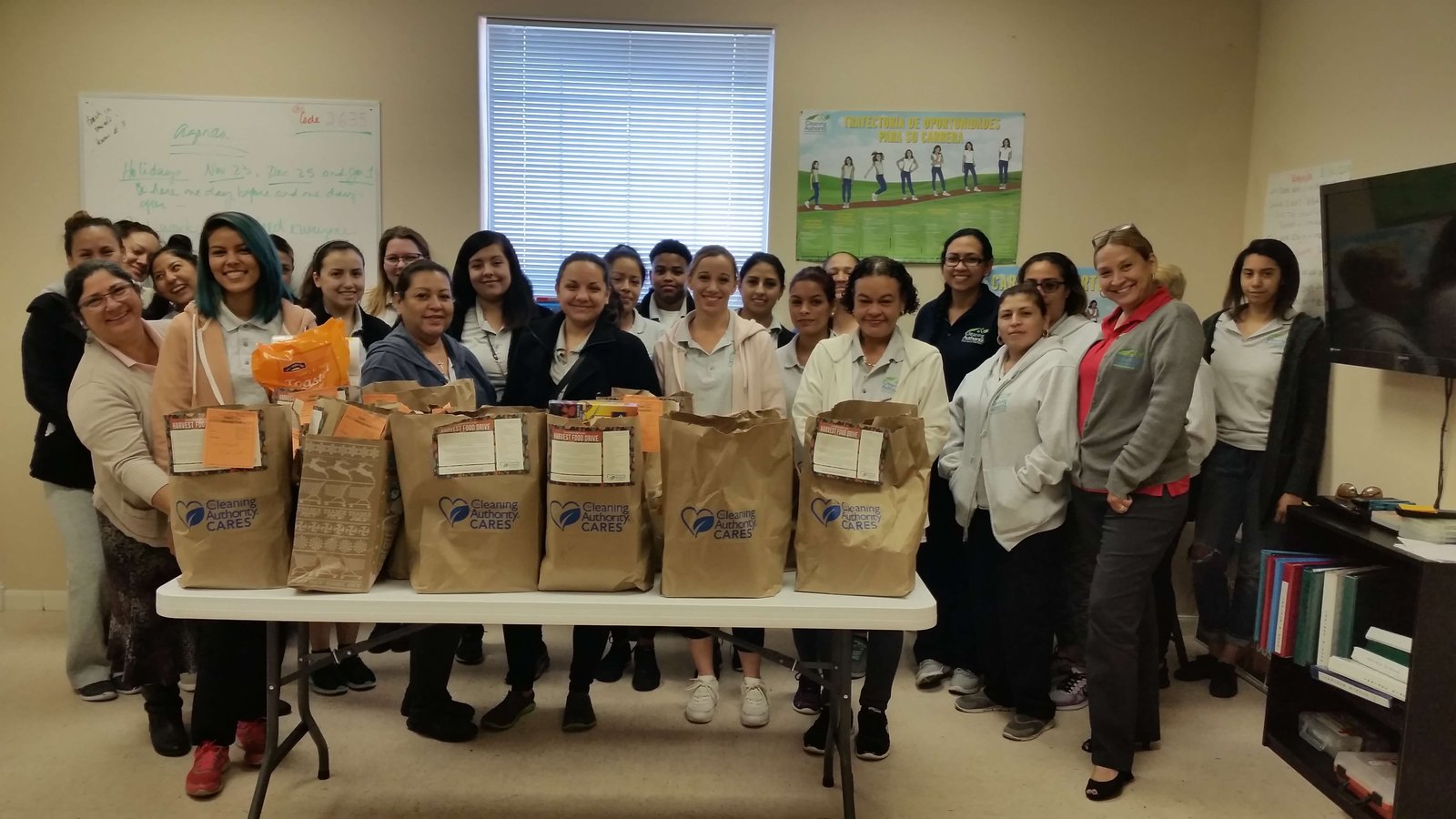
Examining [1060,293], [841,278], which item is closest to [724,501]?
[1060,293]

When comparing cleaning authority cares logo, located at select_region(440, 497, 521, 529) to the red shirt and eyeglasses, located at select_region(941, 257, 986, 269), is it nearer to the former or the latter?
the red shirt

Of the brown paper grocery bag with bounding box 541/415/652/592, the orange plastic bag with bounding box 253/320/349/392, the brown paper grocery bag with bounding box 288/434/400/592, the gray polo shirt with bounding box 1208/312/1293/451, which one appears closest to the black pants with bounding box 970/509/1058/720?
the gray polo shirt with bounding box 1208/312/1293/451

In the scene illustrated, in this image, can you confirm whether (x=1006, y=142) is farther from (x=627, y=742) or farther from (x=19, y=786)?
(x=19, y=786)

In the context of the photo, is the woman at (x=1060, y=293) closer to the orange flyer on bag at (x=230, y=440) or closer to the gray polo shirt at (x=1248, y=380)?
the gray polo shirt at (x=1248, y=380)

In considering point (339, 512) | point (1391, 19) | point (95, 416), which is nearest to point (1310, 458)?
Answer: point (1391, 19)

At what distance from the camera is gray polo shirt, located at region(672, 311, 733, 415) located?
2.52 metres

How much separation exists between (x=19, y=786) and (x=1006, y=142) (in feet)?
13.3

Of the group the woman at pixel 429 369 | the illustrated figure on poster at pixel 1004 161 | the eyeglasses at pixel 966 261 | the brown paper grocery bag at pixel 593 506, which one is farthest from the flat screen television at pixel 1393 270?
the woman at pixel 429 369

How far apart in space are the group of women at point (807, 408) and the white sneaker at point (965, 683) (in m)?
0.01

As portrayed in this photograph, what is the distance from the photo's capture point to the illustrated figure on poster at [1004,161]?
3520mm

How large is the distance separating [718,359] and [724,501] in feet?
3.45

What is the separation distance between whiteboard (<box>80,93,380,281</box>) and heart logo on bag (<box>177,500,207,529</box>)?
89.6 inches

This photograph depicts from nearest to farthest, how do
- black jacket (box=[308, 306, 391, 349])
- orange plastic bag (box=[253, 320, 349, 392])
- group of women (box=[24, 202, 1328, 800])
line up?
orange plastic bag (box=[253, 320, 349, 392]) → group of women (box=[24, 202, 1328, 800]) → black jacket (box=[308, 306, 391, 349])

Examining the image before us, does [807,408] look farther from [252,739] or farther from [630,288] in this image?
[252,739]
